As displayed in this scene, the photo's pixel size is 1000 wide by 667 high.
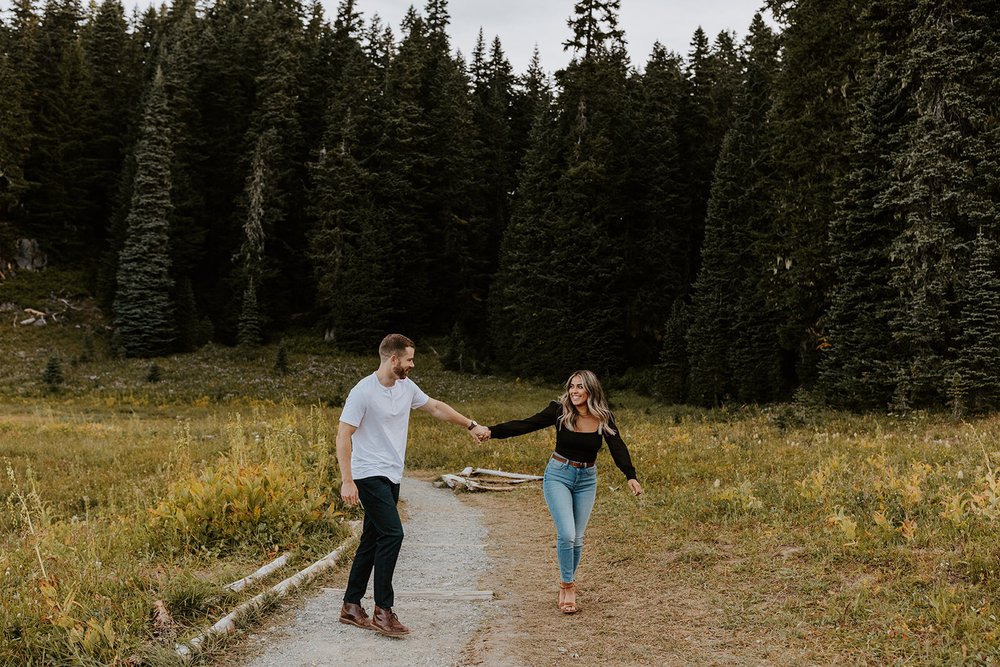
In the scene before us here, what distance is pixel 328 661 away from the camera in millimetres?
5438

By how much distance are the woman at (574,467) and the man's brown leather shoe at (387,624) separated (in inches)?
66.5

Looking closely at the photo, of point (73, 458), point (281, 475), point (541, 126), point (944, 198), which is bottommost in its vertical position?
point (73, 458)

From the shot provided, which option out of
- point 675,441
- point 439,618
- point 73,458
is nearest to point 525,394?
point 675,441

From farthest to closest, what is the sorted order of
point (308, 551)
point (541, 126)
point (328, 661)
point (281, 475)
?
1. point (541, 126)
2. point (281, 475)
3. point (308, 551)
4. point (328, 661)

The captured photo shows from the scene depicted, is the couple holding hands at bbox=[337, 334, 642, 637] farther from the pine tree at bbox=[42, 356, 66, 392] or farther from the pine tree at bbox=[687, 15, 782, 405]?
the pine tree at bbox=[42, 356, 66, 392]

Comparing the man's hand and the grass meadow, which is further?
the man's hand

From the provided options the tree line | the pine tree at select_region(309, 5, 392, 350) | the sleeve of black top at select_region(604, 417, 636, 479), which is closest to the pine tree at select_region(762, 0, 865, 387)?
the tree line

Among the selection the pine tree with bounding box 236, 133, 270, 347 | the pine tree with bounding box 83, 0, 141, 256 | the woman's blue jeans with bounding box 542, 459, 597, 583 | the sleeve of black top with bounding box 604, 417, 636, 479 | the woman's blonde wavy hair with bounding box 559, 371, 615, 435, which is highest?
the pine tree with bounding box 83, 0, 141, 256

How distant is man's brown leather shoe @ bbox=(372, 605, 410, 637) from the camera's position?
5.99m

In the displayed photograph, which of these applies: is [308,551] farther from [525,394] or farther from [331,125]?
[331,125]

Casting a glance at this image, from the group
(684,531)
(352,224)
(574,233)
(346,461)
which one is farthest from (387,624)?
(352,224)

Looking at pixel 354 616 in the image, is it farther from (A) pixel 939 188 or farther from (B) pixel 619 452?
(A) pixel 939 188

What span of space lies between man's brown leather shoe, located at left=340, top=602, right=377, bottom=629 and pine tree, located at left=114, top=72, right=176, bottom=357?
42.8 m

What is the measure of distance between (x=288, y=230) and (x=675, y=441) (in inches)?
1709
